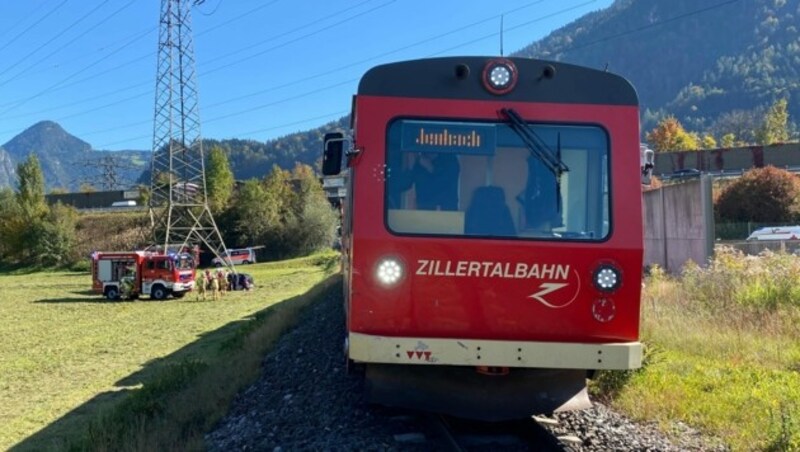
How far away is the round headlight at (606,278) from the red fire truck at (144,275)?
122 feet

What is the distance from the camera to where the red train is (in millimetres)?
5539

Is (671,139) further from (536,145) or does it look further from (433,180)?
(433,180)

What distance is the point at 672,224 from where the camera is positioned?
65.6 ft

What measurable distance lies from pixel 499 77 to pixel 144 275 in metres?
38.1

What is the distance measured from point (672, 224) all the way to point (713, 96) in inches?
7621

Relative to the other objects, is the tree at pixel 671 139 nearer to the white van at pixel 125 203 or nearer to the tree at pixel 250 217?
the tree at pixel 250 217

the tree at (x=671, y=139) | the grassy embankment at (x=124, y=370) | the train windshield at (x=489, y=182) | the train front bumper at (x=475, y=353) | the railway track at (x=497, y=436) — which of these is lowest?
the grassy embankment at (x=124, y=370)

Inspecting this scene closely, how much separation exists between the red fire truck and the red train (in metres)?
36.4

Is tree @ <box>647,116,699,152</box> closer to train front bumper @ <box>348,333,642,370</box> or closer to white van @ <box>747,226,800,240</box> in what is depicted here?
white van @ <box>747,226,800,240</box>

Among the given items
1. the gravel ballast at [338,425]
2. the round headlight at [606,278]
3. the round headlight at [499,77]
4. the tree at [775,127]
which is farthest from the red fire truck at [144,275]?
the tree at [775,127]

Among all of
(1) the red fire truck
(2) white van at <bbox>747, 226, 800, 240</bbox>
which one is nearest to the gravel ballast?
(2) white van at <bbox>747, 226, 800, 240</bbox>

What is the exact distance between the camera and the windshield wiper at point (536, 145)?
5680 millimetres

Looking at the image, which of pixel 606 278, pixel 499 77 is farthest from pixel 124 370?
pixel 606 278

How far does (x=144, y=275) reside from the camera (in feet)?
132
